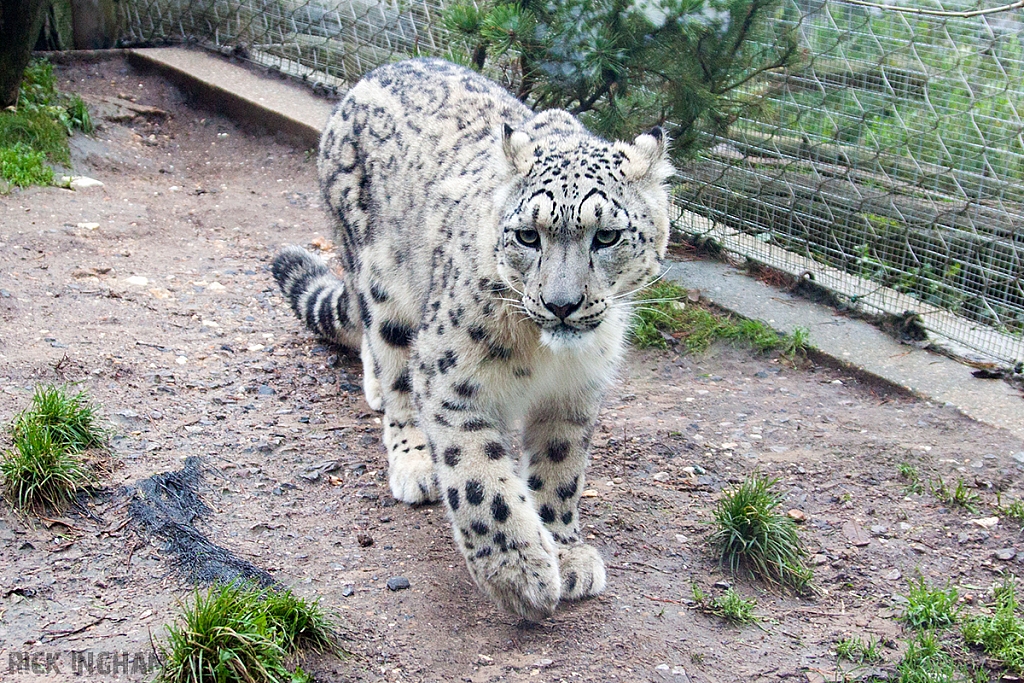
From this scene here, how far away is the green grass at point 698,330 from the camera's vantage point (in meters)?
5.91

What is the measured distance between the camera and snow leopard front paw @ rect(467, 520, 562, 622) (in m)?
3.57

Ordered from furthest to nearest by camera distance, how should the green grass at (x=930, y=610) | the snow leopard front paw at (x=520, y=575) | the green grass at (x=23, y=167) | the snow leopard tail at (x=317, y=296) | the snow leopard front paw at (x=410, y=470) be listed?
the green grass at (x=23, y=167) < the snow leopard tail at (x=317, y=296) < the snow leopard front paw at (x=410, y=470) < the green grass at (x=930, y=610) < the snow leopard front paw at (x=520, y=575)

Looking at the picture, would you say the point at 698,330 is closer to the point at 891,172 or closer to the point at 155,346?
the point at 891,172

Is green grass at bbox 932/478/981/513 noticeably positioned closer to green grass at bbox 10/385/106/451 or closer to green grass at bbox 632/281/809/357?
green grass at bbox 632/281/809/357

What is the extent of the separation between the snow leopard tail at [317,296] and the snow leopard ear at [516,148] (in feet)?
6.06

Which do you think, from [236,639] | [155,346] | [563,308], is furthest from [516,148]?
[155,346]

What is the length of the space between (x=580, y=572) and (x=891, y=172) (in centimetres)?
348

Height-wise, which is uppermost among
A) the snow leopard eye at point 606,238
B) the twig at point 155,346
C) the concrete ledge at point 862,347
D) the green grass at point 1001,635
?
the snow leopard eye at point 606,238

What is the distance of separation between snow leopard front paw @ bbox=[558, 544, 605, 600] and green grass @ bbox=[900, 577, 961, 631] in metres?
1.14

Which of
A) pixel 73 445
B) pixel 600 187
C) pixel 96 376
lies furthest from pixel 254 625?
pixel 96 376

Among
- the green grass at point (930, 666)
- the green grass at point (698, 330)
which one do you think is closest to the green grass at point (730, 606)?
the green grass at point (930, 666)

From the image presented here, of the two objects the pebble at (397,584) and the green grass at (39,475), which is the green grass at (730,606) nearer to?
the pebble at (397,584)

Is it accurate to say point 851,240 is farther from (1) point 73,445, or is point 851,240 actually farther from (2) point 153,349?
(1) point 73,445

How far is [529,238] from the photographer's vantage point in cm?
347
